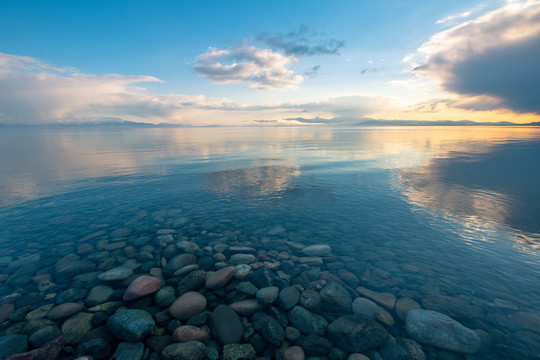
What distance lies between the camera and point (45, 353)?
231 inches

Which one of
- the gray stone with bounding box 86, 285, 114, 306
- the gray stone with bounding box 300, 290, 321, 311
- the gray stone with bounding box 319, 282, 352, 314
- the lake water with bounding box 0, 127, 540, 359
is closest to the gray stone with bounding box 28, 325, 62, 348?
the lake water with bounding box 0, 127, 540, 359

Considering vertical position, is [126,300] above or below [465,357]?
above

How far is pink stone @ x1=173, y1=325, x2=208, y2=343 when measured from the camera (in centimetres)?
661

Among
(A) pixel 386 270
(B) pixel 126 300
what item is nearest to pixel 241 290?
(B) pixel 126 300

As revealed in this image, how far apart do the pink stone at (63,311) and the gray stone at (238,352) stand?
540cm

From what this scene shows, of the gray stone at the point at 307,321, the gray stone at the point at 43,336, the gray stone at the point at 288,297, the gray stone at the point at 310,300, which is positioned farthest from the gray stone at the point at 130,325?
the gray stone at the point at 310,300

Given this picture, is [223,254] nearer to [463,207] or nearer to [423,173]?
[463,207]

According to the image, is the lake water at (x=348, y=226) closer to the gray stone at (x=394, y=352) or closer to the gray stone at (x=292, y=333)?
the gray stone at (x=394, y=352)

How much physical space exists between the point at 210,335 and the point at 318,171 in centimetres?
2579

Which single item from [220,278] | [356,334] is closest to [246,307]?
[220,278]

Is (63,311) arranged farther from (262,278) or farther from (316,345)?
(316,345)

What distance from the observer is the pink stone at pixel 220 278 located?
8931 mm

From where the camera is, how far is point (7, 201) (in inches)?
757

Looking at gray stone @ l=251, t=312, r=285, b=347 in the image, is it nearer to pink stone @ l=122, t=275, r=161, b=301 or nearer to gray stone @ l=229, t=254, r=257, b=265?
gray stone @ l=229, t=254, r=257, b=265
